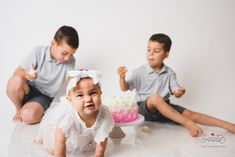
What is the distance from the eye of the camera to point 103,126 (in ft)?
4.69

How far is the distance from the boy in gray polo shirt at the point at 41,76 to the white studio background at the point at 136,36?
0.30 m

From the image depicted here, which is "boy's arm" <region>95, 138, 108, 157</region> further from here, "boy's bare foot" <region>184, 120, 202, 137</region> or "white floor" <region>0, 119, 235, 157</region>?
"boy's bare foot" <region>184, 120, 202, 137</region>

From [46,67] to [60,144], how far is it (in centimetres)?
64

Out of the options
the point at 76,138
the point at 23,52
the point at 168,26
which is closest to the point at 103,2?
the point at 168,26

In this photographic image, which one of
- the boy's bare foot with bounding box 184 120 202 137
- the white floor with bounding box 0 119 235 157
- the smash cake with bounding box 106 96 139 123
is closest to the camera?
the white floor with bounding box 0 119 235 157

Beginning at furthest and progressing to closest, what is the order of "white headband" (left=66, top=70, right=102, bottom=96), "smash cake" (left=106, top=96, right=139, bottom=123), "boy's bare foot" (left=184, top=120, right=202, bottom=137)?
"boy's bare foot" (left=184, top=120, right=202, bottom=137)
"smash cake" (left=106, top=96, right=139, bottom=123)
"white headband" (left=66, top=70, right=102, bottom=96)

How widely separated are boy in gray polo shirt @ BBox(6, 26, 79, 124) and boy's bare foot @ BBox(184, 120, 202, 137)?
65cm

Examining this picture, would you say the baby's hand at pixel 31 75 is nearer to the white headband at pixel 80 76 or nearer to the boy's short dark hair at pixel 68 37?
the boy's short dark hair at pixel 68 37

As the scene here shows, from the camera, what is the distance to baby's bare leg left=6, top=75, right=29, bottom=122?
72.9 inches

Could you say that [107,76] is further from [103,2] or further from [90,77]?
[90,77]

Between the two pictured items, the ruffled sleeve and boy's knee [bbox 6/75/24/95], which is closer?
the ruffled sleeve

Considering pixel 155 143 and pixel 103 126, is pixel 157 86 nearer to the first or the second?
pixel 155 143

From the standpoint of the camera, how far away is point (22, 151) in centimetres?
152

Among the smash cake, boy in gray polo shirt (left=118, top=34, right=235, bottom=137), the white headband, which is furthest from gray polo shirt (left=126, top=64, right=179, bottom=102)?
the white headband
